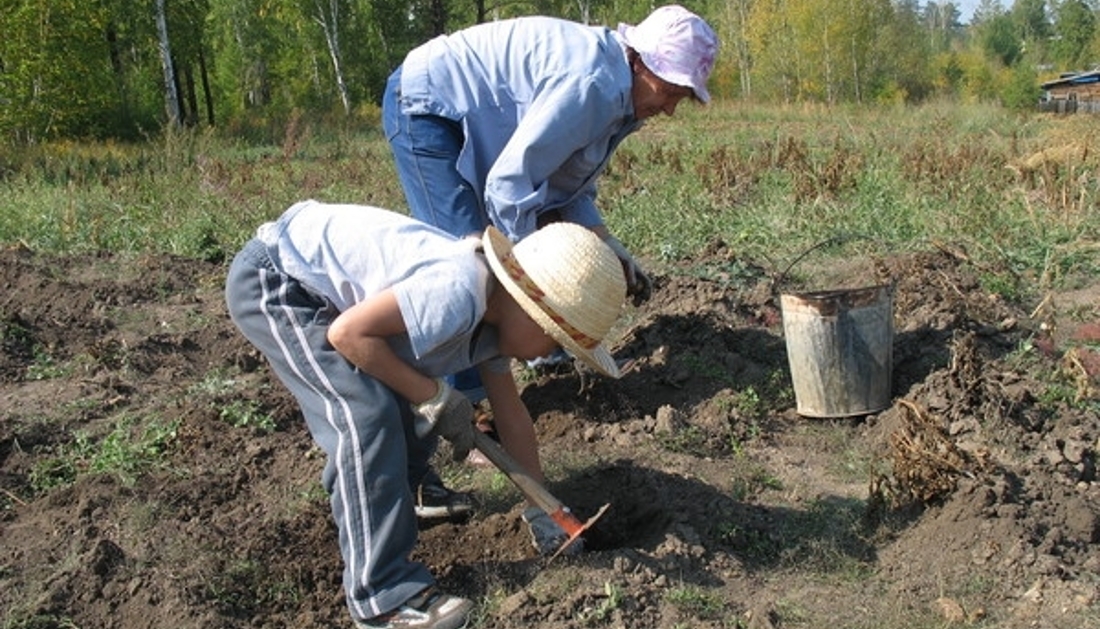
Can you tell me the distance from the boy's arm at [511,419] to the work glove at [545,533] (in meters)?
0.15

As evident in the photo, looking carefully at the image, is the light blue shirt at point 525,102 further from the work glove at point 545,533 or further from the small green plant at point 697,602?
the small green plant at point 697,602

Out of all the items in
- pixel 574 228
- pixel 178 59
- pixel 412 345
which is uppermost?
pixel 178 59

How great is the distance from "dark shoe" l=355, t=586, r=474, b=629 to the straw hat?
0.72 meters

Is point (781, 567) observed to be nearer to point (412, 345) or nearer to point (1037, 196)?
point (412, 345)

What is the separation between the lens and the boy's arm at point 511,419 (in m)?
3.44

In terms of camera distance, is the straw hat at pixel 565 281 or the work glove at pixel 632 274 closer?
the straw hat at pixel 565 281

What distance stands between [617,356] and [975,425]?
5.18ft

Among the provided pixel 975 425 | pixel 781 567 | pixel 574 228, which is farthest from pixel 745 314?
pixel 574 228

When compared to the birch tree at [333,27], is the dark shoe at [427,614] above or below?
below

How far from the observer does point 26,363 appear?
5.50m

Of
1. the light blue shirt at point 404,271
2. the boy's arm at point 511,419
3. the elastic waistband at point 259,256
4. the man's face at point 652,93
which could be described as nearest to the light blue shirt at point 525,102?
the man's face at point 652,93

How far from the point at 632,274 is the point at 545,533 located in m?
1.36

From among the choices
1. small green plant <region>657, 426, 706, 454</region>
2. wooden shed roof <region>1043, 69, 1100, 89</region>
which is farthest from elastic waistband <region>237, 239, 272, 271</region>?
wooden shed roof <region>1043, 69, 1100, 89</region>

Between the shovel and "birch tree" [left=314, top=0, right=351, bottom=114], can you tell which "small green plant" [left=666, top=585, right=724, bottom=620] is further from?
"birch tree" [left=314, top=0, right=351, bottom=114]
